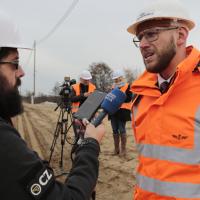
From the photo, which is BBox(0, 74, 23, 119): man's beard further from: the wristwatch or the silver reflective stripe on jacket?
the silver reflective stripe on jacket

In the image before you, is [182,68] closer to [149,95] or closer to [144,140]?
[149,95]

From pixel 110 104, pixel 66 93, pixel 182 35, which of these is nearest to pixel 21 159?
pixel 110 104

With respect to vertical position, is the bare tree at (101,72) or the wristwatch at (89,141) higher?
the wristwatch at (89,141)

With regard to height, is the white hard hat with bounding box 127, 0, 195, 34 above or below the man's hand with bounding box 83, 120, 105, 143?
above

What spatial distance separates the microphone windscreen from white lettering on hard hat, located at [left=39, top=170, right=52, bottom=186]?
3.14ft

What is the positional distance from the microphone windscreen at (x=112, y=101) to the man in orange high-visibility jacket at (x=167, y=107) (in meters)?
0.17

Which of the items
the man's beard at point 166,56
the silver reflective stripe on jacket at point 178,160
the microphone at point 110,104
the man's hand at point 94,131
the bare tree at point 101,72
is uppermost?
the man's beard at point 166,56

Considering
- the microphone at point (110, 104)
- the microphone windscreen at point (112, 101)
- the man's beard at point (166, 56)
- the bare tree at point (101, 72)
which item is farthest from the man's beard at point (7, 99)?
the bare tree at point (101, 72)

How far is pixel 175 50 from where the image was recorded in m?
3.11

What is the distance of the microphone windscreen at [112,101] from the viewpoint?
2988mm

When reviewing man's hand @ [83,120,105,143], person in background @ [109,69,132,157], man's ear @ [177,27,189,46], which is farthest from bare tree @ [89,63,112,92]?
man's hand @ [83,120,105,143]

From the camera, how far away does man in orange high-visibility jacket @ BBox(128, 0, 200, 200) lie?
2.72 m

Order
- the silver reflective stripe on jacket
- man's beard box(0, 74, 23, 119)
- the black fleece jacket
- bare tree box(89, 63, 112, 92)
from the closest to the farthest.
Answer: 1. the black fleece jacket
2. man's beard box(0, 74, 23, 119)
3. the silver reflective stripe on jacket
4. bare tree box(89, 63, 112, 92)

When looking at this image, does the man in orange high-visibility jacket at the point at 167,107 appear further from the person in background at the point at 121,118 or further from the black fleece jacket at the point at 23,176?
the person in background at the point at 121,118
